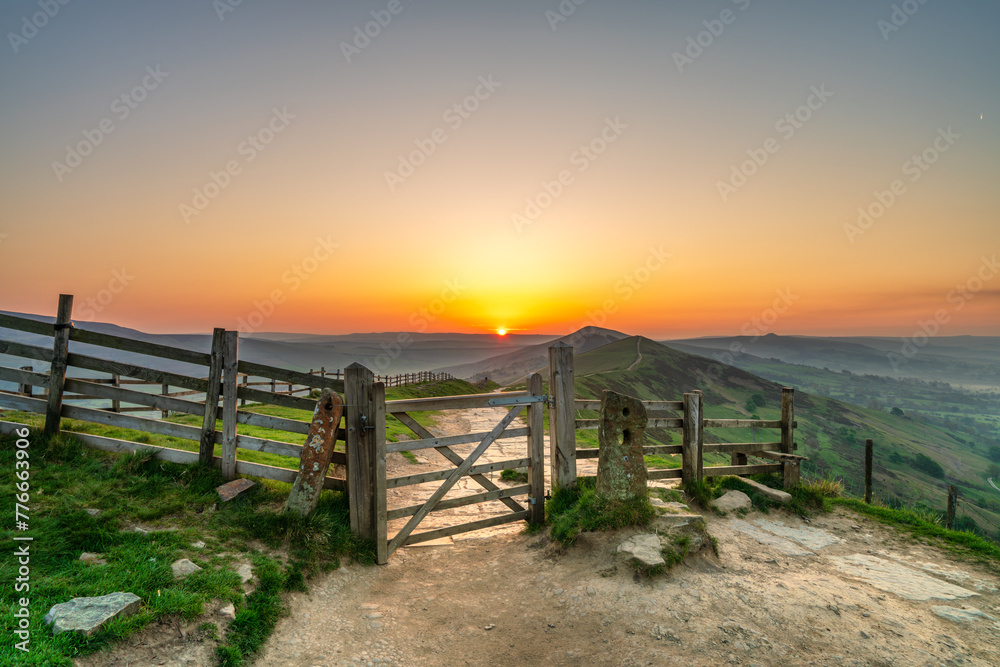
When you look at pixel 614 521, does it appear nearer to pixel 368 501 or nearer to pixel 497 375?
pixel 368 501

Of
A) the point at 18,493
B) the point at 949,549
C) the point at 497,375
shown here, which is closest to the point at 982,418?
the point at 497,375

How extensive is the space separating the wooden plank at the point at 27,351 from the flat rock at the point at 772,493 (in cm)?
1288

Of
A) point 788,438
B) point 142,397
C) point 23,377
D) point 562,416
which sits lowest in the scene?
point 788,438

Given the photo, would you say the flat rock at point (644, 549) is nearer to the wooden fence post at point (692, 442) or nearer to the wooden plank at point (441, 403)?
the wooden plank at point (441, 403)

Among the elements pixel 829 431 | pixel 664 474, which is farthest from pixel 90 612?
pixel 829 431

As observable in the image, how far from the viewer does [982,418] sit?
622ft

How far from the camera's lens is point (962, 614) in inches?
219

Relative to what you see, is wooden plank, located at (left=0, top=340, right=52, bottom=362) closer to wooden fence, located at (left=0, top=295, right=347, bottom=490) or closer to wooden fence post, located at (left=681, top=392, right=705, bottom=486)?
wooden fence, located at (left=0, top=295, right=347, bottom=490)

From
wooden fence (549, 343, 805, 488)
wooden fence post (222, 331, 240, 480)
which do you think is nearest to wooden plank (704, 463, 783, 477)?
wooden fence (549, 343, 805, 488)

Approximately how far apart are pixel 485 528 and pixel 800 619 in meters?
4.79

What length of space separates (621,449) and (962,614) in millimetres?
4317

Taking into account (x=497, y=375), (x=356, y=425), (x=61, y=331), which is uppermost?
(x=61, y=331)

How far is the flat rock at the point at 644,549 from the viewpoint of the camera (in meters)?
5.80

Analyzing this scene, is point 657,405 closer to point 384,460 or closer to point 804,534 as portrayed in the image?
point 804,534
